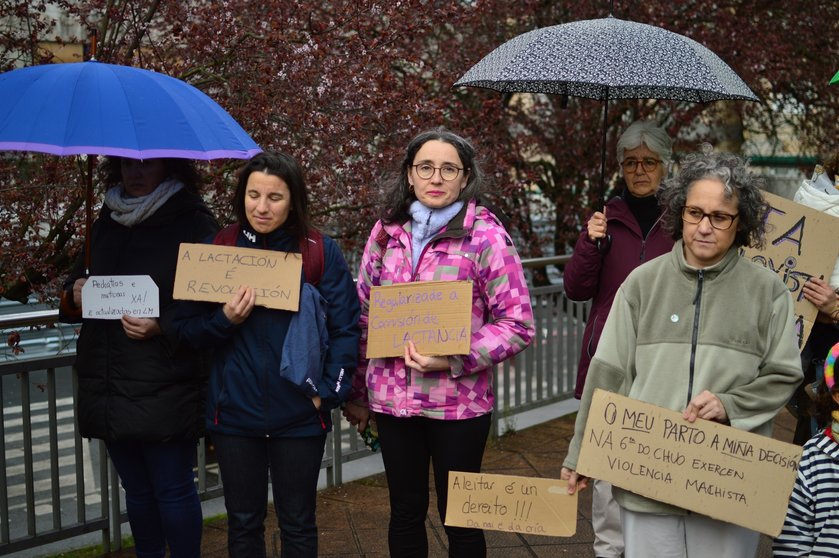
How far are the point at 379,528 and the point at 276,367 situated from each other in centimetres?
213

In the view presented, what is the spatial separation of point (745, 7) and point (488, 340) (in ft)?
25.4

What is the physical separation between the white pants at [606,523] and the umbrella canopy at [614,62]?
67.6 inches

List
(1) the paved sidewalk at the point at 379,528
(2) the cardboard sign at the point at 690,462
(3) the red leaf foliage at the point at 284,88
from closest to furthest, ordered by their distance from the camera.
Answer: (2) the cardboard sign at the point at 690,462
(1) the paved sidewalk at the point at 379,528
(3) the red leaf foliage at the point at 284,88

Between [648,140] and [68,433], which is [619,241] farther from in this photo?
[68,433]

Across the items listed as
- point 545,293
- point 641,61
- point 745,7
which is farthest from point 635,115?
point 641,61

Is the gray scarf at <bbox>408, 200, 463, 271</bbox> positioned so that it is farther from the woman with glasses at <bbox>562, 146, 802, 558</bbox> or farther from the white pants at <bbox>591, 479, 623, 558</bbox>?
the white pants at <bbox>591, 479, 623, 558</bbox>

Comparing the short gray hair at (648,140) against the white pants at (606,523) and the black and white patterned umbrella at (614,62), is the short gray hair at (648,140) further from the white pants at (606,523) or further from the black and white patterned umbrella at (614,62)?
the white pants at (606,523)

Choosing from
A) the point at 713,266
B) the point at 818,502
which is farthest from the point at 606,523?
the point at 713,266

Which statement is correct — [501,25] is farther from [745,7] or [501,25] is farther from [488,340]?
[488,340]

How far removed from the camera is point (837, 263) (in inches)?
161

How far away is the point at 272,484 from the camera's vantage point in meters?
3.68

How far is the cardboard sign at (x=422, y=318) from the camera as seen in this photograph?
3.56 m

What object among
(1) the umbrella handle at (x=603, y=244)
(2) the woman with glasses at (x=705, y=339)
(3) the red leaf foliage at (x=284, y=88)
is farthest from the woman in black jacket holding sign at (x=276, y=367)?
(3) the red leaf foliage at (x=284, y=88)

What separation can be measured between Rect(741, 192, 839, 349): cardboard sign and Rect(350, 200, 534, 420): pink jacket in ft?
3.68
